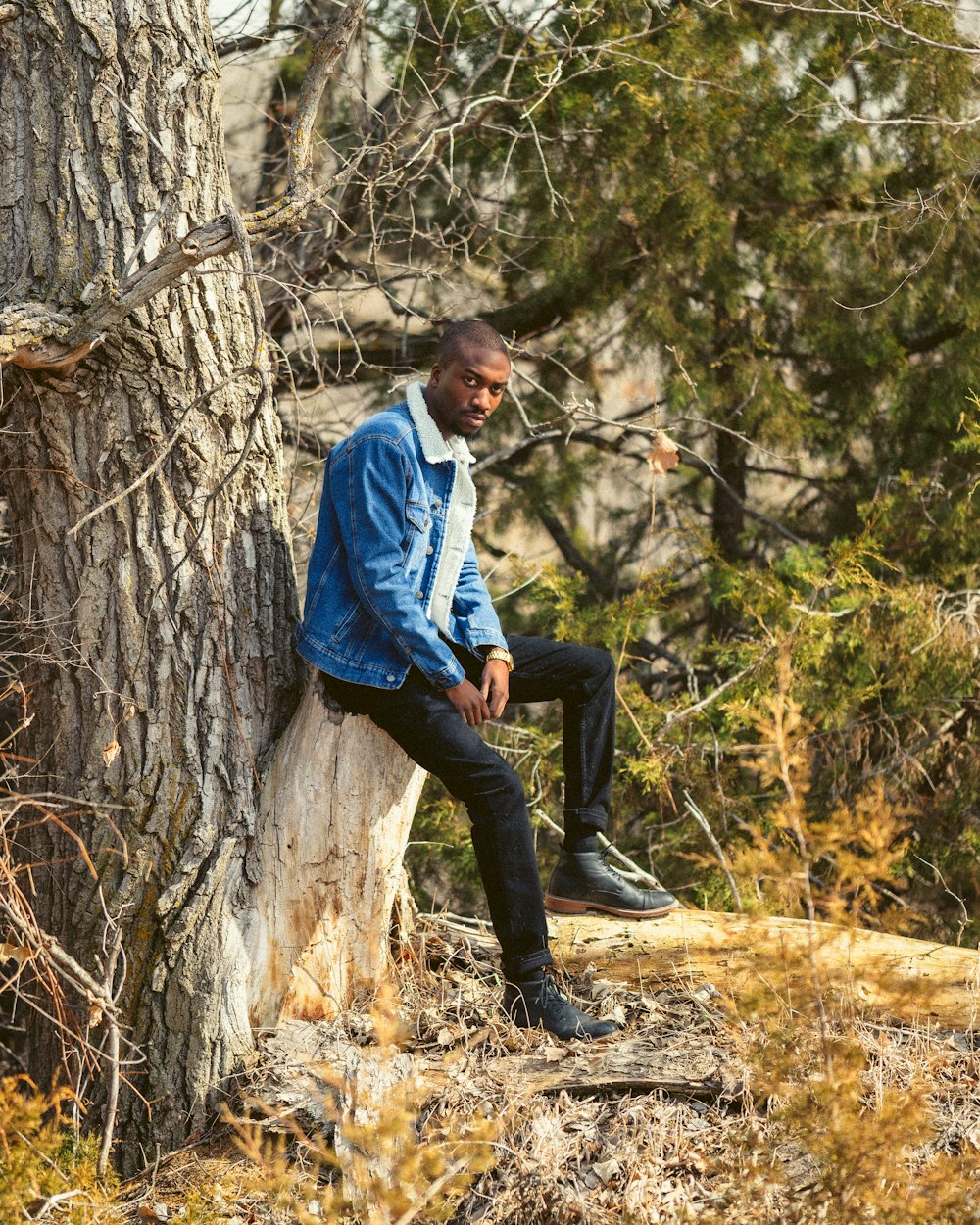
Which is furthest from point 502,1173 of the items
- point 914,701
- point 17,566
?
point 914,701

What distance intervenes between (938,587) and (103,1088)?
14.0ft

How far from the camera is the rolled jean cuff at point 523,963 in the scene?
3.59 m

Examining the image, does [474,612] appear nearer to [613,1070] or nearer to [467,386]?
[467,386]

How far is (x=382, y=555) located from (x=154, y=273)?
96 cm

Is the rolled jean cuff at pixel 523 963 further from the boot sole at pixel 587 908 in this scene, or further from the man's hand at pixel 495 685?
the man's hand at pixel 495 685

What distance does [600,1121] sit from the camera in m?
3.30

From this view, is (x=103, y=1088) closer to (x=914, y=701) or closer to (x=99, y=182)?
(x=99, y=182)

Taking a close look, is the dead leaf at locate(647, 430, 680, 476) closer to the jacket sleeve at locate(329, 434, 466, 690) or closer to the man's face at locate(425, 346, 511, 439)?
the man's face at locate(425, 346, 511, 439)

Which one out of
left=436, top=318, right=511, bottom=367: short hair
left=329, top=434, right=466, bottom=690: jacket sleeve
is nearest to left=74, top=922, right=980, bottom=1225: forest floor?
left=329, top=434, right=466, bottom=690: jacket sleeve

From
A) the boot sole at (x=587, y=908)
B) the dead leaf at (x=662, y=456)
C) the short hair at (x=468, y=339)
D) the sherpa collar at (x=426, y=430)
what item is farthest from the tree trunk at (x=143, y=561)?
the dead leaf at (x=662, y=456)

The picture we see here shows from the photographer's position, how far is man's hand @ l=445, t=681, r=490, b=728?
3.53m

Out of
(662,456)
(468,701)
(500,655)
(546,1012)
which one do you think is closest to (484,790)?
(468,701)

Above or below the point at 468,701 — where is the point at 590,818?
below

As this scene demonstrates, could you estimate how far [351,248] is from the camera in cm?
691
